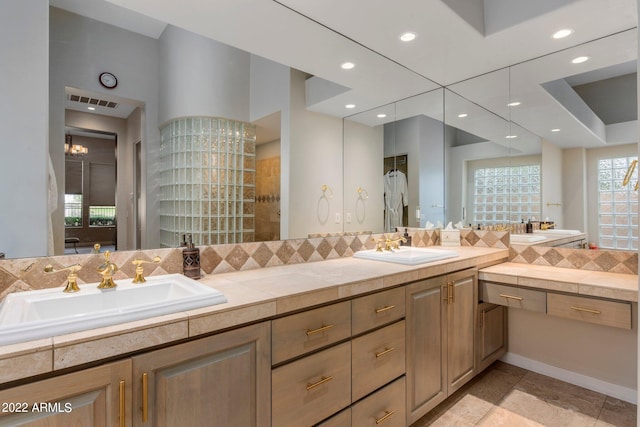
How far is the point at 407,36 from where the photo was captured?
1988 mm

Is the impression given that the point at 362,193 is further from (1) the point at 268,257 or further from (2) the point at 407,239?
(1) the point at 268,257

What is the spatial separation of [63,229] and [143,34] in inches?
37.0

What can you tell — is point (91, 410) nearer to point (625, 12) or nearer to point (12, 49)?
point (12, 49)

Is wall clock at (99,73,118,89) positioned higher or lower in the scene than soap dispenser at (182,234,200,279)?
higher

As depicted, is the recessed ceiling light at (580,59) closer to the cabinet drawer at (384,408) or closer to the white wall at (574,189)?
the white wall at (574,189)

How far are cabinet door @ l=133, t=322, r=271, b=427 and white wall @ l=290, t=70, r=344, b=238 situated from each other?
0.88 m

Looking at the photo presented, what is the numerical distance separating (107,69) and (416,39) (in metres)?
1.72

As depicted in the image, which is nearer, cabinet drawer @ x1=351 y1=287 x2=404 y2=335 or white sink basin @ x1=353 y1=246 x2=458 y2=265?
cabinet drawer @ x1=351 y1=287 x2=404 y2=335

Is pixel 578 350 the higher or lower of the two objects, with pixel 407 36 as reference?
lower

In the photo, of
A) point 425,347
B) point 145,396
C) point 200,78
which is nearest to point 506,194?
point 425,347

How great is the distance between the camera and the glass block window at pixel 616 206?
2.01 meters

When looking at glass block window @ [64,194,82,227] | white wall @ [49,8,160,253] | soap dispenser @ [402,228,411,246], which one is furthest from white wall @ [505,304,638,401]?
glass block window @ [64,194,82,227]

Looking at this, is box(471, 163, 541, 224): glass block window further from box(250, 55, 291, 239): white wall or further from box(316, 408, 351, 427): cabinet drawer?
box(316, 408, 351, 427): cabinet drawer

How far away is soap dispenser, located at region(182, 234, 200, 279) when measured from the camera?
1455 mm
